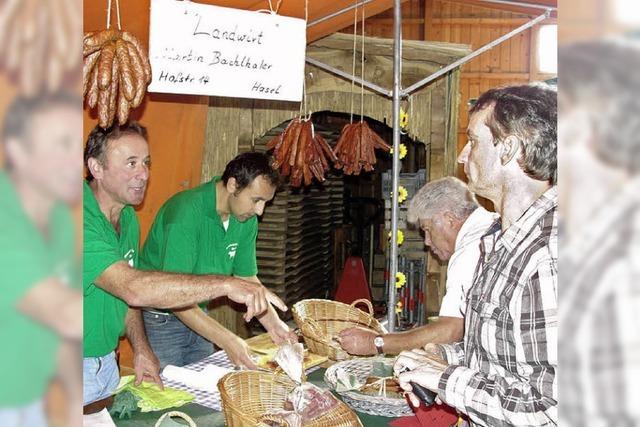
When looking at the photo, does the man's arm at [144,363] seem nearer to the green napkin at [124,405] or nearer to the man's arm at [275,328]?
the green napkin at [124,405]

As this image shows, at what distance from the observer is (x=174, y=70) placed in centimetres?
298

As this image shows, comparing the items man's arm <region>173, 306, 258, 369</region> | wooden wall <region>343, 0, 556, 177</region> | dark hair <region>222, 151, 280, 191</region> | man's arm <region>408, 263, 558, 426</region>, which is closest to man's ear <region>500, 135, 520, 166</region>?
man's arm <region>408, 263, 558, 426</region>

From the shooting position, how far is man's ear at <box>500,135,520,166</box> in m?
2.14

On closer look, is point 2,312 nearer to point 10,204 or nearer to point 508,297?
point 10,204

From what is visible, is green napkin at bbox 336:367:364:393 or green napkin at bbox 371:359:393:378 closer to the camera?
green napkin at bbox 336:367:364:393

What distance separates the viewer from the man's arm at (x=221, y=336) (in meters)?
3.54

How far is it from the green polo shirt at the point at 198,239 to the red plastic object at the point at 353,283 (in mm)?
3951

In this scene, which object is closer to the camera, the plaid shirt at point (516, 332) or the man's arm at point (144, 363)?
the plaid shirt at point (516, 332)

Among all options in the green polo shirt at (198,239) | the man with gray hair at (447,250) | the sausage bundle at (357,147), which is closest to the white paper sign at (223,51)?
the man with gray hair at (447,250)

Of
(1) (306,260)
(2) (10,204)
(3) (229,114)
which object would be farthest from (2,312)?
(1) (306,260)

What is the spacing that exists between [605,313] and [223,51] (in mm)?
2784

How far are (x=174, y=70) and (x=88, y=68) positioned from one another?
401 millimetres

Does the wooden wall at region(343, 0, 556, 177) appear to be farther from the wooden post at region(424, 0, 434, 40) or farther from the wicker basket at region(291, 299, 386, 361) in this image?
the wicker basket at region(291, 299, 386, 361)

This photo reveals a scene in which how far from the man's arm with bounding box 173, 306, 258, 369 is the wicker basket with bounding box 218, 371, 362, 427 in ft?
1.65
